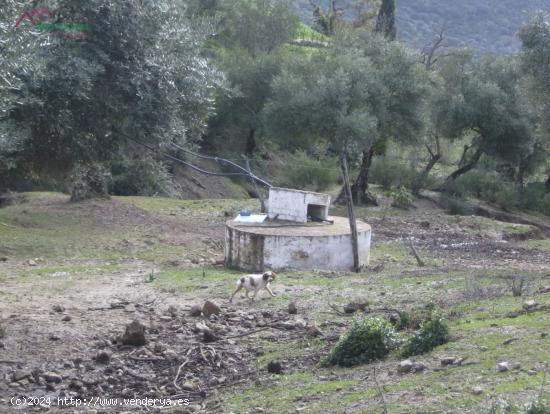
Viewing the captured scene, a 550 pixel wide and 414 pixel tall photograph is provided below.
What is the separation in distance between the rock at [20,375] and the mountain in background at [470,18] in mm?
94704

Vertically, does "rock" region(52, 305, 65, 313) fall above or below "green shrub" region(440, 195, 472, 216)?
above

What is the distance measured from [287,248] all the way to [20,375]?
788 cm

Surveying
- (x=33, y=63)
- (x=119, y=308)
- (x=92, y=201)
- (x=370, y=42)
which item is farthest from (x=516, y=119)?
(x=33, y=63)

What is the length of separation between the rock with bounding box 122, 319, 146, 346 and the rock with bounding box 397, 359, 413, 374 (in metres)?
3.49

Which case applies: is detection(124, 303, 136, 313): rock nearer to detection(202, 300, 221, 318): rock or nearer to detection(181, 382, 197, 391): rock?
detection(202, 300, 221, 318): rock

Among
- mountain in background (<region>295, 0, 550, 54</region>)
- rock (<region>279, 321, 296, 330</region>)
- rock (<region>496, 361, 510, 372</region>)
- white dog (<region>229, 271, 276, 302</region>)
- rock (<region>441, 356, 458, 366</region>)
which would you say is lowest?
rock (<region>279, 321, 296, 330</region>)

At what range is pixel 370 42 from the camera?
31859 millimetres

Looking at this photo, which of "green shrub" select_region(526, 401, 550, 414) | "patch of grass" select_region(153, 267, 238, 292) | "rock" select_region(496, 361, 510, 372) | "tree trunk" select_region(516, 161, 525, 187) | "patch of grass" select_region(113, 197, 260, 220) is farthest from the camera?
"tree trunk" select_region(516, 161, 525, 187)

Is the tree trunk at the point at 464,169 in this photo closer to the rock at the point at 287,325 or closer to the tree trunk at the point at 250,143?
the tree trunk at the point at 250,143

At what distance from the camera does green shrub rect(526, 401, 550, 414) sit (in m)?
6.14

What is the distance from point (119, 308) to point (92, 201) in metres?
10.9

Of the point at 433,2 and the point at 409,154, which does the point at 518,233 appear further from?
the point at 433,2

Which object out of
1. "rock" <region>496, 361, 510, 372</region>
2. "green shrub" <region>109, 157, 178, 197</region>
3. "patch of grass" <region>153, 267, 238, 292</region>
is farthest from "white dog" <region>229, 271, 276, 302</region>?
"green shrub" <region>109, 157, 178, 197</region>

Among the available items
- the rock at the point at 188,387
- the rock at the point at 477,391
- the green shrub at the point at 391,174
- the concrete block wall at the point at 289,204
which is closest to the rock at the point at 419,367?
the rock at the point at 477,391
